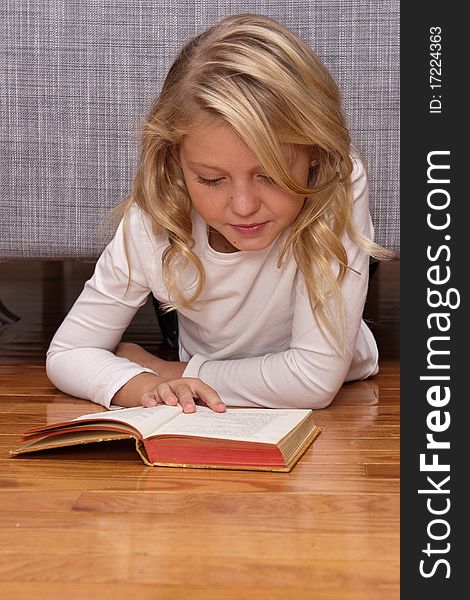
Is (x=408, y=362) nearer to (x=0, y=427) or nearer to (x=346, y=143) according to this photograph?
(x=346, y=143)

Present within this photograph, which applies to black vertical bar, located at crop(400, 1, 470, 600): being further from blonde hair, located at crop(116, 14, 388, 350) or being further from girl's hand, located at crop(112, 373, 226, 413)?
girl's hand, located at crop(112, 373, 226, 413)

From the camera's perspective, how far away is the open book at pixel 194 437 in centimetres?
110

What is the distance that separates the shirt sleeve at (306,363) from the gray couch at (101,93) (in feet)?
0.48

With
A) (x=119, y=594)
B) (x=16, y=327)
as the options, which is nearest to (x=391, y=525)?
(x=119, y=594)

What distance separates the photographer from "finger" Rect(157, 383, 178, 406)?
125 centimetres

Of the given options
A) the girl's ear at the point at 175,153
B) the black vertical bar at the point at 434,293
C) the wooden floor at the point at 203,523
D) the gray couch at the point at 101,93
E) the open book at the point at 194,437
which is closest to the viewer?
the wooden floor at the point at 203,523

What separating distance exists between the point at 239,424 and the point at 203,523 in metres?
0.21

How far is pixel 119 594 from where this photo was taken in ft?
2.68

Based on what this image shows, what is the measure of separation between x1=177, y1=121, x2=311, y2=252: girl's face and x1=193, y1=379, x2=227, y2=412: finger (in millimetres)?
177

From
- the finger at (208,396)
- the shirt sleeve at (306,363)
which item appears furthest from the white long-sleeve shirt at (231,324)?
the finger at (208,396)

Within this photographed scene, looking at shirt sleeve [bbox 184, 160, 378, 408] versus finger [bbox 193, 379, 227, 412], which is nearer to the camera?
finger [bbox 193, 379, 227, 412]

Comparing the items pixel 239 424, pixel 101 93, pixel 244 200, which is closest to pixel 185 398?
pixel 239 424

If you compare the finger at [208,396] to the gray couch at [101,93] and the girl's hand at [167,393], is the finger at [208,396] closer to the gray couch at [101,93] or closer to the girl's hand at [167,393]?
the girl's hand at [167,393]

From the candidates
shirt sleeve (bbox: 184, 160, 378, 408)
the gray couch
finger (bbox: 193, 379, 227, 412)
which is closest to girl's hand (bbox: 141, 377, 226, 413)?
finger (bbox: 193, 379, 227, 412)
